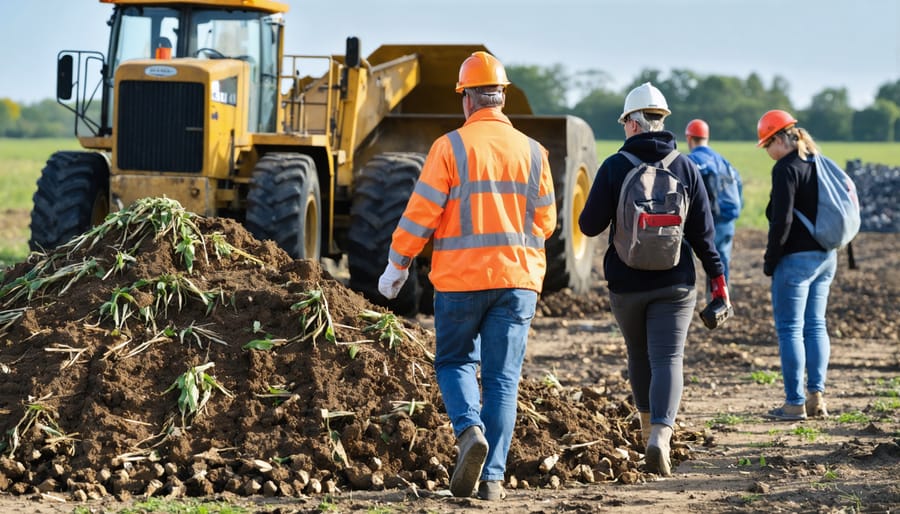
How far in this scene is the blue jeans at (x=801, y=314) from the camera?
8.52 metres

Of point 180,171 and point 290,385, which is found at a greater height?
point 180,171

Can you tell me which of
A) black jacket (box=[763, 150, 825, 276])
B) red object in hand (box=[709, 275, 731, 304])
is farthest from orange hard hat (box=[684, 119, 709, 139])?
red object in hand (box=[709, 275, 731, 304])

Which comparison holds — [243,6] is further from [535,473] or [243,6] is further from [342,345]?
[535,473]

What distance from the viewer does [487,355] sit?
20.6 ft

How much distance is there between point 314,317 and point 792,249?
314 centimetres

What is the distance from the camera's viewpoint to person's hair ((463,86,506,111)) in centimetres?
634

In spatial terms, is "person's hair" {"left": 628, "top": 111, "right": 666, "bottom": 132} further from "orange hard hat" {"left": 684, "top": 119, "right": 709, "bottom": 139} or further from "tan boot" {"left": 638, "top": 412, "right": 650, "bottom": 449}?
"orange hard hat" {"left": 684, "top": 119, "right": 709, "bottom": 139}

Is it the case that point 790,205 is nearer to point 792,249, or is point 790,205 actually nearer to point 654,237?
point 792,249

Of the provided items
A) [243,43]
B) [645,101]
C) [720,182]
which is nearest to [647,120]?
[645,101]

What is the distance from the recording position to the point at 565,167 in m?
14.8

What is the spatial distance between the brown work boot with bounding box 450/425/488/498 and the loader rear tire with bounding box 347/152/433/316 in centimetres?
669

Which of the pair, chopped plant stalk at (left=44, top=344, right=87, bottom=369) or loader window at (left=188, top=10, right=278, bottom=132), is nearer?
chopped plant stalk at (left=44, top=344, right=87, bottom=369)

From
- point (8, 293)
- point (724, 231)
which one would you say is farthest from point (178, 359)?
point (724, 231)

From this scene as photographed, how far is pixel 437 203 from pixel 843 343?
7929 millimetres
